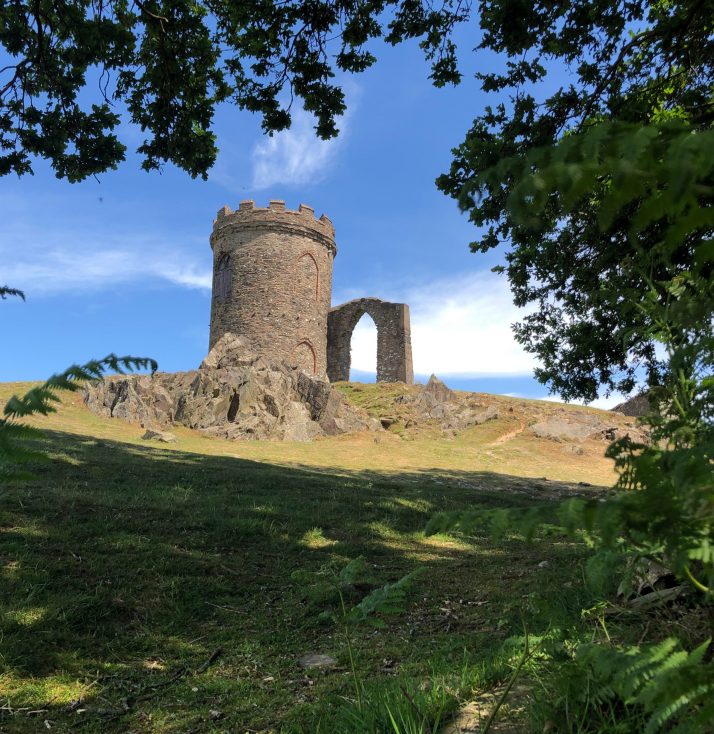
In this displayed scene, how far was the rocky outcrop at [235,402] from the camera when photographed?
20.8 meters

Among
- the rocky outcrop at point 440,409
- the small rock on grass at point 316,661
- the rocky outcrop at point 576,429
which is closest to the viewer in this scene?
the small rock on grass at point 316,661

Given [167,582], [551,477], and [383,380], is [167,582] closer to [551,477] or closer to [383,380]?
[551,477]

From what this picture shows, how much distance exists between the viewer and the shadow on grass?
333 cm

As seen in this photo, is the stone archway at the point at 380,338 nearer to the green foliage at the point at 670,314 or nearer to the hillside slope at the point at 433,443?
the hillside slope at the point at 433,443

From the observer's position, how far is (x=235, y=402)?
21688 mm

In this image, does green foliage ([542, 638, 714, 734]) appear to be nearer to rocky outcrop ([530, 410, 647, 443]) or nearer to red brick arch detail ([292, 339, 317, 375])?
rocky outcrop ([530, 410, 647, 443])

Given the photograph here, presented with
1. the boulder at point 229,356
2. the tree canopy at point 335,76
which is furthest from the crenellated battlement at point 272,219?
the tree canopy at point 335,76

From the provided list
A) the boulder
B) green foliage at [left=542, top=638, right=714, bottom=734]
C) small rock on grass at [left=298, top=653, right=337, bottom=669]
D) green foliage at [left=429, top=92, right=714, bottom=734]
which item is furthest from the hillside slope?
green foliage at [left=429, top=92, right=714, bottom=734]

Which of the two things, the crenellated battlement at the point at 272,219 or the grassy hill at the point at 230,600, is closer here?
the grassy hill at the point at 230,600

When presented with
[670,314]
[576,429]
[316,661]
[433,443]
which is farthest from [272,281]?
[670,314]

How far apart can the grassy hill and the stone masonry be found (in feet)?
71.7

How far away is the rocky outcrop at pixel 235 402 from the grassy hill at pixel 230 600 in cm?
1103

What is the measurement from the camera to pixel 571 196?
3.78 feet

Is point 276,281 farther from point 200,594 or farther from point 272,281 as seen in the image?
point 200,594
